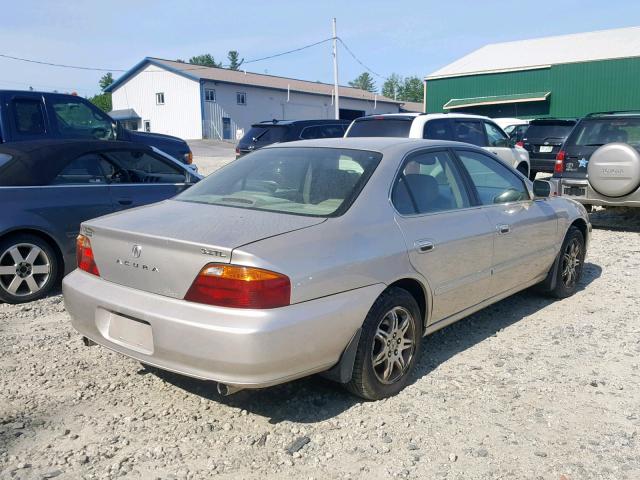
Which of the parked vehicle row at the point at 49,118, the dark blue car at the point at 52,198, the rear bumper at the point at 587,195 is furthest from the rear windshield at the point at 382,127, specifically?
the dark blue car at the point at 52,198

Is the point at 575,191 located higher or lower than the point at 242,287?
lower

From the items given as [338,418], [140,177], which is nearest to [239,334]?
[338,418]

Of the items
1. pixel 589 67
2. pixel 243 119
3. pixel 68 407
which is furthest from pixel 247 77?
pixel 68 407

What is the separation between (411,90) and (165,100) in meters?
→ 80.4

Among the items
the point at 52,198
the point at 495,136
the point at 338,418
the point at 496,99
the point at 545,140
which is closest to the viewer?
the point at 338,418

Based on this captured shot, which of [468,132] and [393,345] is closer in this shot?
[393,345]

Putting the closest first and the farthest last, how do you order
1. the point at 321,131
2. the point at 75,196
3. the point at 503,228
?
the point at 503,228 → the point at 75,196 → the point at 321,131

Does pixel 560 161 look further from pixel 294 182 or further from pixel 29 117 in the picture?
pixel 29 117

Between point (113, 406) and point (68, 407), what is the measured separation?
25cm

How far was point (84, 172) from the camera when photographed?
575 centimetres

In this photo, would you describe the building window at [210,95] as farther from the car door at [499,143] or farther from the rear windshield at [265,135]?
the car door at [499,143]

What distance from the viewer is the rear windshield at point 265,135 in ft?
43.9

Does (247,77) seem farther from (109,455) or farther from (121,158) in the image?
(109,455)

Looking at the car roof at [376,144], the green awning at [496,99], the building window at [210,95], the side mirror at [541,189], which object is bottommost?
the side mirror at [541,189]
